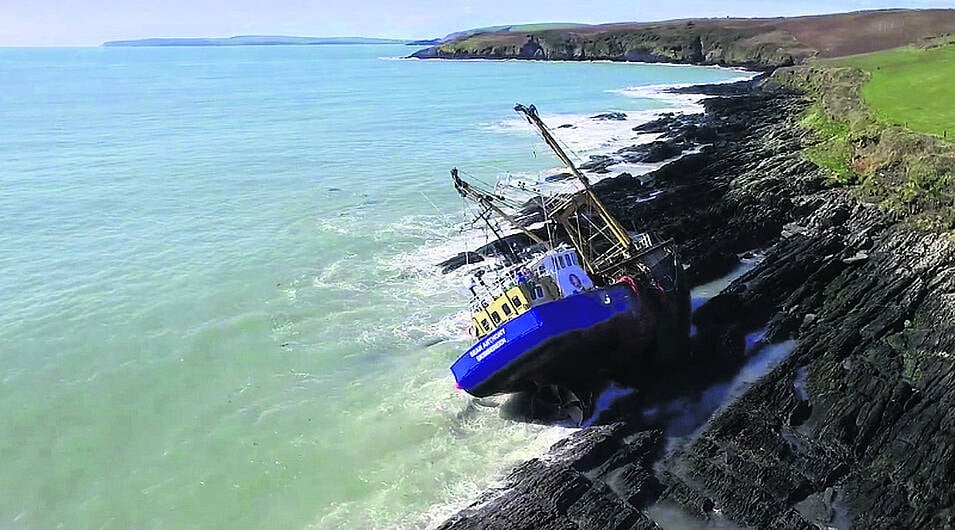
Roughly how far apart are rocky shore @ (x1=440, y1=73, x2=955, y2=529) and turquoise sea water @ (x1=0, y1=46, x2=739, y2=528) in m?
2.40

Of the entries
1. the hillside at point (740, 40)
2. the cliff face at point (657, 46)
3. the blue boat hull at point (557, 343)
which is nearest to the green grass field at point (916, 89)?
the blue boat hull at point (557, 343)

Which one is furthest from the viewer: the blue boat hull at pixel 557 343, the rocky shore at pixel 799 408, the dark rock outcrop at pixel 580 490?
the blue boat hull at pixel 557 343

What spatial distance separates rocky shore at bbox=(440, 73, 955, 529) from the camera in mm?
16406

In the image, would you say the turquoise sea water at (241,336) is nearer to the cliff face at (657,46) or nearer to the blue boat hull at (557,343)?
the blue boat hull at (557,343)

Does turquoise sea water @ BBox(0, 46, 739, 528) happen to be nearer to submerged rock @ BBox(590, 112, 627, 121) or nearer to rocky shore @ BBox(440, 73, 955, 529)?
rocky shore @ BBox(440, 73, 955, 529)

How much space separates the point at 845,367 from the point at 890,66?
5785cm

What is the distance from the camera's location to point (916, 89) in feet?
164

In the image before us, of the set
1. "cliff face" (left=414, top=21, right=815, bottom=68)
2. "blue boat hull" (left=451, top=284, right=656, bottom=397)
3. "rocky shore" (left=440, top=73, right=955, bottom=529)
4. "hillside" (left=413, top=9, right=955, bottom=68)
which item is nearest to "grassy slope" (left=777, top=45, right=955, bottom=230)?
"rocky shore" (left=440, top=73, right=955, bottom=529)

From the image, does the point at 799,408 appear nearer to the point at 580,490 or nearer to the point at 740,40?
the point at 580,490

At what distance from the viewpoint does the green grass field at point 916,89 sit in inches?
1532

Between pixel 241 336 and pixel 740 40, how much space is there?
404ft

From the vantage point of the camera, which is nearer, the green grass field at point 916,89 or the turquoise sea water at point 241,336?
the turquoise sea water at point 241,336

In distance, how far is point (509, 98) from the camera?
95.1 meters

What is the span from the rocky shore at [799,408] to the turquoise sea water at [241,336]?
94.5 inches
